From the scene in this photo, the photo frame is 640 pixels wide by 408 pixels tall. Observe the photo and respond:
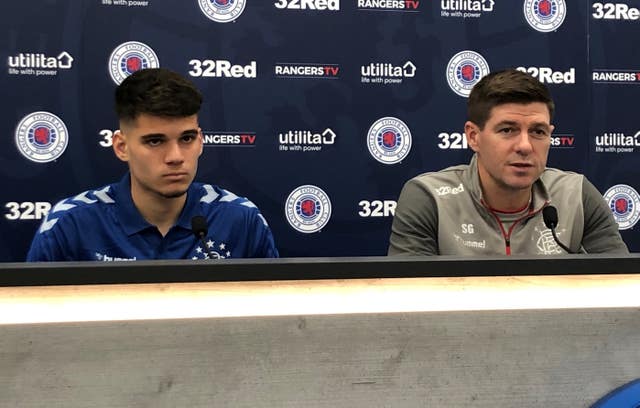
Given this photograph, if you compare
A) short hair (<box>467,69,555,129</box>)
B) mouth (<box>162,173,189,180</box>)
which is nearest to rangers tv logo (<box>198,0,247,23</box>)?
mouth (<box>162,173,189,180</box>)

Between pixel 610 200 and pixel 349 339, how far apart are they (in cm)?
240

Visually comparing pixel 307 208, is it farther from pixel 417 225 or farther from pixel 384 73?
pixel 417 225

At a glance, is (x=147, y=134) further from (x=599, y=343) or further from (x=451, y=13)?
(x=451, y=13)

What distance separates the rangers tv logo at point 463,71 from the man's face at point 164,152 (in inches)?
53.0

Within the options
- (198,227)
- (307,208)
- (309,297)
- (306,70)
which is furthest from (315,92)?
(309,297)

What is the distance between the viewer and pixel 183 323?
0.67 meters

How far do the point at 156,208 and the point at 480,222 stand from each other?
87cm

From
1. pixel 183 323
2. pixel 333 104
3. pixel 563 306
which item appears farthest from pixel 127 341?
pixel 333 104

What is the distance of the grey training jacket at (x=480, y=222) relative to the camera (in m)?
1.64

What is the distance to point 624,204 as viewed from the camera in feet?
9.14

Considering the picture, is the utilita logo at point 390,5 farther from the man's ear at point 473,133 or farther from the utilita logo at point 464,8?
the man's ear at point 473,133

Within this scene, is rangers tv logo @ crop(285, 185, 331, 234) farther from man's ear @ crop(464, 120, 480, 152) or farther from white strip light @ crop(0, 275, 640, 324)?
white strip light @ crop(0, 275, 640, 324)

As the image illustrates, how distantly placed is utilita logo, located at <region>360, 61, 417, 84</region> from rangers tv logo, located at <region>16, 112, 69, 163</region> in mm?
1189

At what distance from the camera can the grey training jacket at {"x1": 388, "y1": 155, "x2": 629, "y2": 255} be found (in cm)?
164
